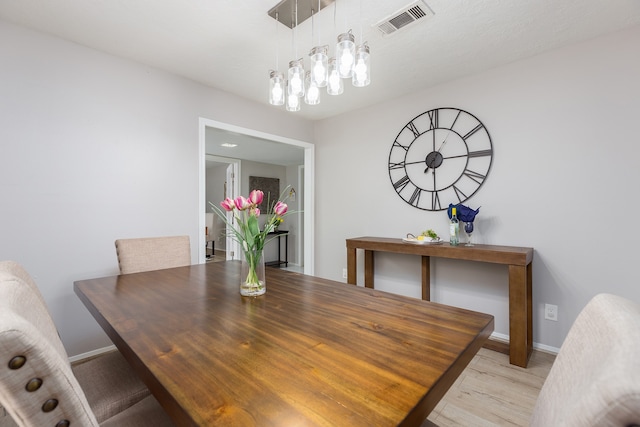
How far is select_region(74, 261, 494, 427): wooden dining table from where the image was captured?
575 millimetres

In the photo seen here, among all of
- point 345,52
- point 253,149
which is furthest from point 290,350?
A: point 253,149

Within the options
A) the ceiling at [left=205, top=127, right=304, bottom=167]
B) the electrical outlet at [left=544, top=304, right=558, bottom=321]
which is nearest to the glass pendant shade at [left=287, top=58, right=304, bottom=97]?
the ceiling at [left=205, top=127, right=304, bottom=167]

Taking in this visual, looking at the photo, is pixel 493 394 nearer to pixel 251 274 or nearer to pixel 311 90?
pixel 251 274

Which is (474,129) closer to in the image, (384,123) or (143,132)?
(384,123)

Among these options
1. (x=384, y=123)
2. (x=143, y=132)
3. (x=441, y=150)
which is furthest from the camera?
(x=384, y=123)

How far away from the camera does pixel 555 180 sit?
2.24 m

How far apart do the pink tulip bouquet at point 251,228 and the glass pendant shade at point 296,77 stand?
778 mm

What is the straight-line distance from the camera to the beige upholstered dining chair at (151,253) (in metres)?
1.83

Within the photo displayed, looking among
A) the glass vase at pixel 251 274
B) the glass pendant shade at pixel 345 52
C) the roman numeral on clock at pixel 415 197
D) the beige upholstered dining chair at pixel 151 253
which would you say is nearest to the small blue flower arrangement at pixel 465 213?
the roman numeral on clock at pixel 415 197

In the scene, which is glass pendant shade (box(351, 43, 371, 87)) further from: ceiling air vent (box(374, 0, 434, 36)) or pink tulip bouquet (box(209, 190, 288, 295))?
pink tulip bouquet (box(209, 190, 288, 295))

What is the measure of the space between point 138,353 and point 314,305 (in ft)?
2.03

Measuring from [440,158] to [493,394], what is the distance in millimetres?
1938

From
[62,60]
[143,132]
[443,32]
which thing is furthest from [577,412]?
[62,60]

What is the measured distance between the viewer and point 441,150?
2787 mm
